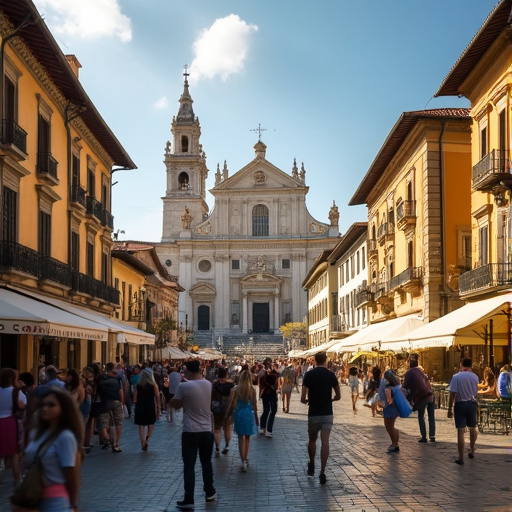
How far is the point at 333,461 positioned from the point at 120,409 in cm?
401

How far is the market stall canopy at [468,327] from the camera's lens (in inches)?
755

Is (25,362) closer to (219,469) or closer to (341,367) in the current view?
(219,469)

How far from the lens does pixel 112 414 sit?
49.6 ft

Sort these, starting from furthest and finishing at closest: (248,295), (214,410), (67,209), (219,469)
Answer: (248,295)
(67,209)
(214,410)
(219,469)

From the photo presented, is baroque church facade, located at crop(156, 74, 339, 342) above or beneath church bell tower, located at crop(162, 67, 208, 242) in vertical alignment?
beneath

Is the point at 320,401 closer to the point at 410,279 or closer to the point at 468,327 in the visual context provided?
the point at 468,327

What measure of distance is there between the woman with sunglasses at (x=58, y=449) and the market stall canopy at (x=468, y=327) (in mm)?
14832

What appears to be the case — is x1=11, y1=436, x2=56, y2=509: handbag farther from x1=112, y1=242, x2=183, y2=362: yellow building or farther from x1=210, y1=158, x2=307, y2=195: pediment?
x1=210, y1=158, x2=307, y2=195: pediment

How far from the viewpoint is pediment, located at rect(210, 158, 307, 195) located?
280 ft

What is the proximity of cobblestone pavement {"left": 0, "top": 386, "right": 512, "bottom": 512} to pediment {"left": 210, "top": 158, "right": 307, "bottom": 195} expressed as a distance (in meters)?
68.8

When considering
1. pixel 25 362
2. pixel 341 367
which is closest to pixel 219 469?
pixel 25 362

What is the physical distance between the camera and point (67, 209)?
85.1 ft

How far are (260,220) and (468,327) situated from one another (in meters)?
67.3

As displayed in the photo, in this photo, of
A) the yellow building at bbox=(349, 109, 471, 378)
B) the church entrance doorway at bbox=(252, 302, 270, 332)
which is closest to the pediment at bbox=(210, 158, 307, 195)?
the church entrance doorway at bbox=(252, 302, 270, 332)
